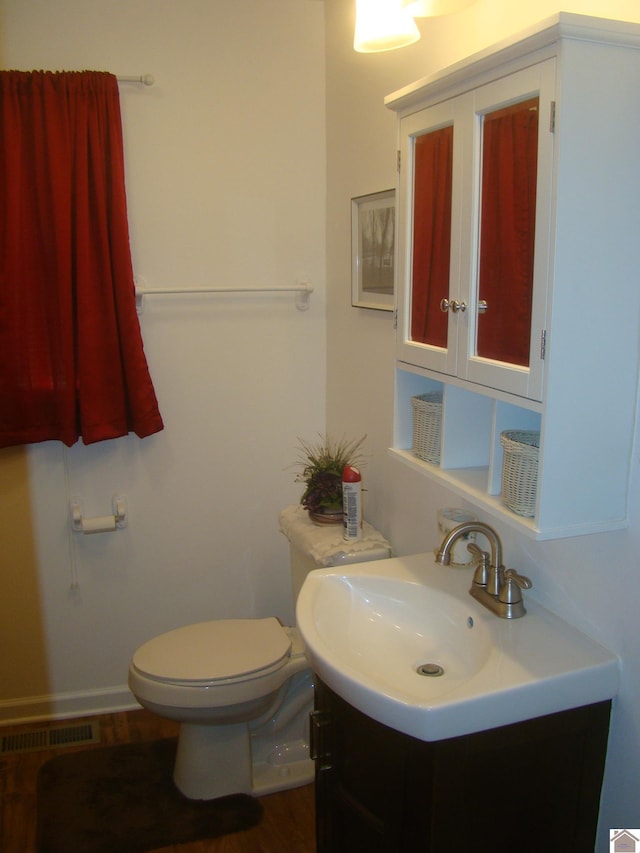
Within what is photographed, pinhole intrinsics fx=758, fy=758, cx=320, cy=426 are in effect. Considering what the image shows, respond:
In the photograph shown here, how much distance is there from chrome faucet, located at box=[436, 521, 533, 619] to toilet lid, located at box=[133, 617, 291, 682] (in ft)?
2.69

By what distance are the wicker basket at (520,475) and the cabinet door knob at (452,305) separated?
0.84ft

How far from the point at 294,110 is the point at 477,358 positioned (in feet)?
5.19

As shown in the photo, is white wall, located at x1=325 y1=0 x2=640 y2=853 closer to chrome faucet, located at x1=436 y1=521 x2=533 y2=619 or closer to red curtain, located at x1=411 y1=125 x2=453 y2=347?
chrome faucet, located at x1=436 y1=521 x2=533 y2=619

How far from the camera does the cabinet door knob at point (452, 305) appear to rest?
141 cm

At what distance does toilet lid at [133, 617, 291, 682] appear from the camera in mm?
2107

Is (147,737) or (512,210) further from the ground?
(512,210)

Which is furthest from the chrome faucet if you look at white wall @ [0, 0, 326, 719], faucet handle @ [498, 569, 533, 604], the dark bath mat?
white wall @ [0, 0, 326, 719]

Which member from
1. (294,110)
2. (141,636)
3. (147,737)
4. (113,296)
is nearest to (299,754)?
(147,737)

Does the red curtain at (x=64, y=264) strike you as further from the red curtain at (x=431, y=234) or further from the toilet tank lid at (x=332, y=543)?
the red curtain at (x=431, y=234)

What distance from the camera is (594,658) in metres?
1.34

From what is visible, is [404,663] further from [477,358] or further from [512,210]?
[512,210]

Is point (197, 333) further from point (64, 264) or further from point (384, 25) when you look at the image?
point (384, 25)

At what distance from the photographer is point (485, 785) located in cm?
132

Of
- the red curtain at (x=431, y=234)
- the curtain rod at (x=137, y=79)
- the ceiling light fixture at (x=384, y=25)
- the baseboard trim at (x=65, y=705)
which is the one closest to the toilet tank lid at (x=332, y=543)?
A: the red curtain at (x=431, y=234)
